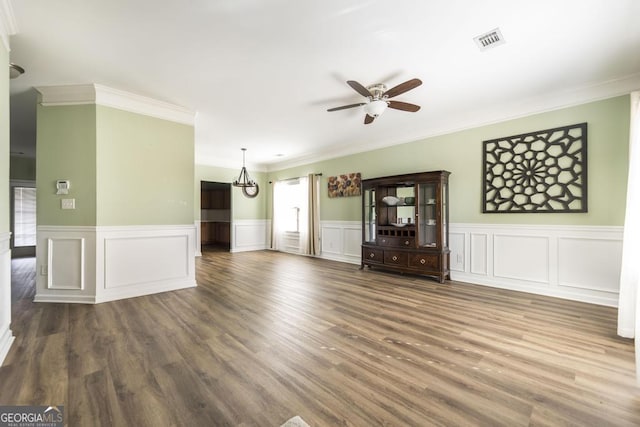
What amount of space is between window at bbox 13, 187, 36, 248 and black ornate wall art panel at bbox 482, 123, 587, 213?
10.2 meters

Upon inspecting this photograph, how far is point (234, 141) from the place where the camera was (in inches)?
219

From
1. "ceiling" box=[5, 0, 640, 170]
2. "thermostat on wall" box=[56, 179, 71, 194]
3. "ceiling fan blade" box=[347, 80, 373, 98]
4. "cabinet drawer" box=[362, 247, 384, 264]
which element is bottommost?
"cabinet drawer" box=[362, 247, 384, 264]

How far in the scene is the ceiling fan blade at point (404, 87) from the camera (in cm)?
261

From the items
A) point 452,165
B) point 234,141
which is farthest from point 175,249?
point 452,165

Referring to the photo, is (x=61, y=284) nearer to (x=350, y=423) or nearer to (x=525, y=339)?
(x=350, y=423)

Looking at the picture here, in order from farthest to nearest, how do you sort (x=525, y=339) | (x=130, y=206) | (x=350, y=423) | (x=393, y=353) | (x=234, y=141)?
1. (x=234, y=141)
2. (x=130, y=206)
3. (x=525, y=339)
4. (x=393, y=353)
5. (x=350, y=423)

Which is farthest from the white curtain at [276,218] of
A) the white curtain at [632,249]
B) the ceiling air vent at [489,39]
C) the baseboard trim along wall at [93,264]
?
the white curtain at [632,249]

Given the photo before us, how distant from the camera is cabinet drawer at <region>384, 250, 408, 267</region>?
450cm

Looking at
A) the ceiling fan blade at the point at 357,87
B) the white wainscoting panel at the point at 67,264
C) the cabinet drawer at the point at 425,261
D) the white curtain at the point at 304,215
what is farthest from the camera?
the white curtain at the point at 304,215

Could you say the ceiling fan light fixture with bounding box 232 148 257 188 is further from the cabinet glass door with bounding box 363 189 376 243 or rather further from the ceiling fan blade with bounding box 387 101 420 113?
the ceiling fan blade with bounding box 387 101 420 113

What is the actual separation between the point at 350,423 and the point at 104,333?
230cm

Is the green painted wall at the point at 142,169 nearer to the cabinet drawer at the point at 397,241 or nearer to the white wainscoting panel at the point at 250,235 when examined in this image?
the cabinet drawer at the point at 397,241

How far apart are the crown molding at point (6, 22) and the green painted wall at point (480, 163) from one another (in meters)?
4.86

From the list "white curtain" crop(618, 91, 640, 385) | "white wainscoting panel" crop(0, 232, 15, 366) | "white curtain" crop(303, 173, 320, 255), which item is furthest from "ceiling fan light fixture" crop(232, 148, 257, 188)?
"white curtain" crop(618, 91, 640, 385)
